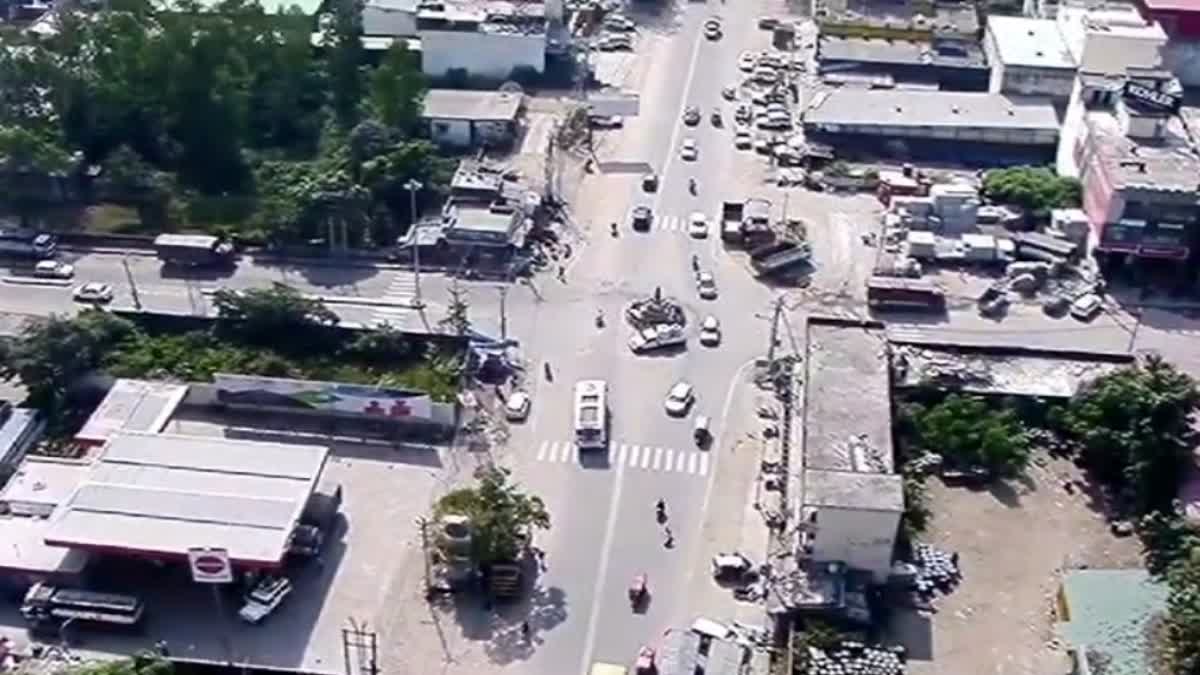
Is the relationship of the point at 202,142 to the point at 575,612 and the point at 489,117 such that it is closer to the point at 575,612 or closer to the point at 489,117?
the point at 489,117

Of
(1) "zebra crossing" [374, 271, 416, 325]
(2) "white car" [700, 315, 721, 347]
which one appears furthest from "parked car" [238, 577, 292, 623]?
(2) "white car" [700, 315, 721, 347]

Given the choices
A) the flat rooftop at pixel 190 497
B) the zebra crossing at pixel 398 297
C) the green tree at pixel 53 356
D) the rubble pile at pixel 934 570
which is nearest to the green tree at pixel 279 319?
the zebra crossing at pixel 398 297

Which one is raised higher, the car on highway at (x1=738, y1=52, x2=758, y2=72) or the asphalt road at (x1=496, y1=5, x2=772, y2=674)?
the car on highway at (x1=738, y1=52, x2=758, y2=72)

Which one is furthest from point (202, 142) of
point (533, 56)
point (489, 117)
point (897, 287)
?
point (897, 287)

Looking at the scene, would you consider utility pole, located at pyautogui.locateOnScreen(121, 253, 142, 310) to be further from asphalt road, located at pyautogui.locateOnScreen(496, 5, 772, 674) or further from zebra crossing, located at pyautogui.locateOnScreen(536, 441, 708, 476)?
zebra crossing, located at pyautogui.locateOnScreen(536, 441, 708, 476)

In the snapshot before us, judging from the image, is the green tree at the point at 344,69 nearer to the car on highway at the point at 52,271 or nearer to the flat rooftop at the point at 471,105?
the flat rooftop at the point at 471,105

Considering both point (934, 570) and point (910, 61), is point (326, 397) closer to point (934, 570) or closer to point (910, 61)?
point (934, 570)
